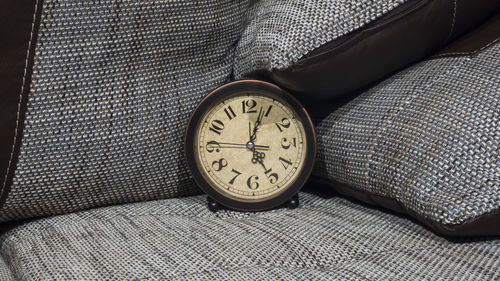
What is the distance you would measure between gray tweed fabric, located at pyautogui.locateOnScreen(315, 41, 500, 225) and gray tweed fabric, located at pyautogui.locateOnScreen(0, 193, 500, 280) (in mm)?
49

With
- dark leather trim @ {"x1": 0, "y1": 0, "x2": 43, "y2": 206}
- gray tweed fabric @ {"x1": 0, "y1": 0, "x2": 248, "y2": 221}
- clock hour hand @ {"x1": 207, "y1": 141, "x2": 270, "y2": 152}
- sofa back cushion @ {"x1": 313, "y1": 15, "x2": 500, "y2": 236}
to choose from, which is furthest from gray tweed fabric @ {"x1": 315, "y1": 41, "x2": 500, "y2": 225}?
dark leather trim @ {"x1": 0, "y1": 0, "x2": 43, "y2": 206}

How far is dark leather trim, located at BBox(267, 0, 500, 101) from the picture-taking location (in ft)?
2.31

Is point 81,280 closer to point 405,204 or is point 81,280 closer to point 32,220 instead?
point 32,220

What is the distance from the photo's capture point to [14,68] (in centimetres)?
64

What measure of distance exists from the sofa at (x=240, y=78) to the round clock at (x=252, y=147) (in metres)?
0.03

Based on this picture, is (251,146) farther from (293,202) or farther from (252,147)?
(293,202)

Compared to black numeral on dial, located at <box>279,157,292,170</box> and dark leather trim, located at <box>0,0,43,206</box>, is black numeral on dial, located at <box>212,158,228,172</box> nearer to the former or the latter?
black numeral on dial, located at <box>279,157,292,170</box>

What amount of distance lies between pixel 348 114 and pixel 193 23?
0.28m


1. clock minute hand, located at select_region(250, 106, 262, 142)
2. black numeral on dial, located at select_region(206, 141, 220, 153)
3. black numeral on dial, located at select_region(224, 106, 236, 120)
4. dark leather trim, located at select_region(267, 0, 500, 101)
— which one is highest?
dark leather trim, located at select_region(267, 0, 500, 101)

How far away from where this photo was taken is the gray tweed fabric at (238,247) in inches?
22.4

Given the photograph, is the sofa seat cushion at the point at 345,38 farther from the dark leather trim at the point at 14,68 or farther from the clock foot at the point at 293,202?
the dark leather trim at the point at 14,68

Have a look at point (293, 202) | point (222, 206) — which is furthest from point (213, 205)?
point (293, 202)

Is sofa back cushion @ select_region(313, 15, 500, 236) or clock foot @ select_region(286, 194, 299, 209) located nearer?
sofa back cushion @ select_region(313, 15, 500, 236)

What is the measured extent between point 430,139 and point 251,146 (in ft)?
0.88
